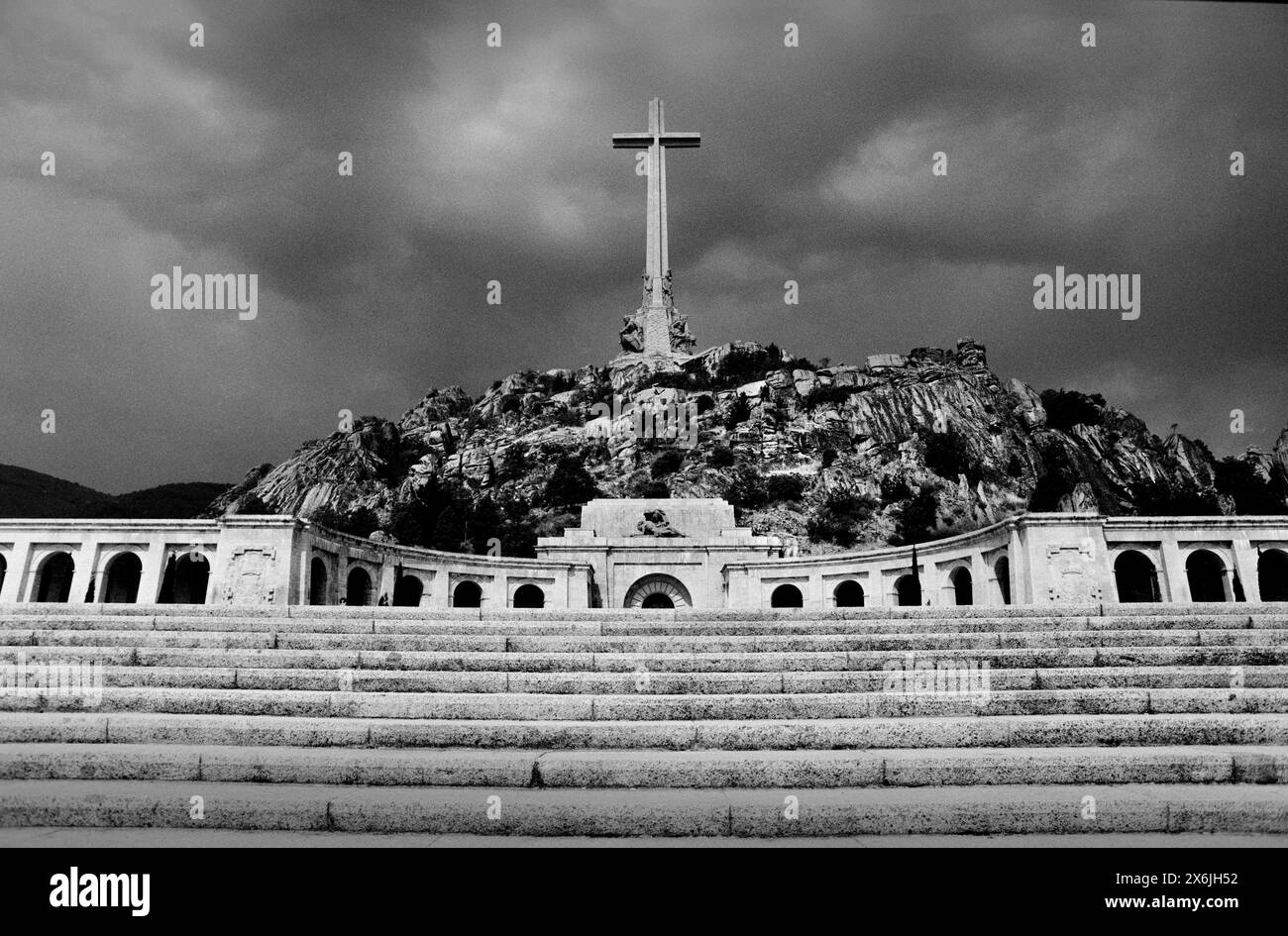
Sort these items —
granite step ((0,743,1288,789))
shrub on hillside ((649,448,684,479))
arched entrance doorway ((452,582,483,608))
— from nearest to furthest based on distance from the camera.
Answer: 1. granite step ((0,743,1288,789))
2. arched entrance doorway ((452,582,483,608))
3. shrub on hillside ((649,448,684,479))

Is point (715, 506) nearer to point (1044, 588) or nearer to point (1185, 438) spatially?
point (1044, 588)

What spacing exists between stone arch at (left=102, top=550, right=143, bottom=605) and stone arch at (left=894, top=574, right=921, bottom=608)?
30.6 meters

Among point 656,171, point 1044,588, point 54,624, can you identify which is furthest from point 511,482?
point 54,624

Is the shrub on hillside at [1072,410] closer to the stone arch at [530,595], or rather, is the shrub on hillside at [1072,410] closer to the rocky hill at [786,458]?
the rocky hill at [786,458]

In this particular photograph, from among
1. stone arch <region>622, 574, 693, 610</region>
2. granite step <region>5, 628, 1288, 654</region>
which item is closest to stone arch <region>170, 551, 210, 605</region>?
stone arch <region>622, 574, 693, 610</region>

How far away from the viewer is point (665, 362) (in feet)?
354

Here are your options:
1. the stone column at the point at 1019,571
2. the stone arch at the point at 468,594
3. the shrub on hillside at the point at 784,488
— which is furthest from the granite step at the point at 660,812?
the shrub on hillside at the point at 784,488

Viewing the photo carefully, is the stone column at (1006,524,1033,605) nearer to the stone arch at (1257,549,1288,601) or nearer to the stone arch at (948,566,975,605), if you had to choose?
the stone arch at (948,566,975,605)

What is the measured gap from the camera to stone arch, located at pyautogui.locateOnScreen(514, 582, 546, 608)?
140 feet

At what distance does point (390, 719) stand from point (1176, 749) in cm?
716

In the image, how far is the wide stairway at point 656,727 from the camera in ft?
19.5

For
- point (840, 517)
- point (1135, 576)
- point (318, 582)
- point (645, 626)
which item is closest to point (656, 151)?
point (840, 517)
